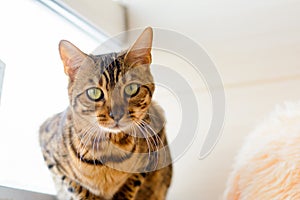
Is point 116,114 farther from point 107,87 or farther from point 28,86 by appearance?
point 28,86

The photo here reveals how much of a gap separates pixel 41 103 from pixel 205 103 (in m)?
0.46

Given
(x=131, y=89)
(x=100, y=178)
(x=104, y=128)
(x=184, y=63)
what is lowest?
(x=100, y=178)

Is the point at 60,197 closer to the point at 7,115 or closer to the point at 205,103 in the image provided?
the point at 7,115

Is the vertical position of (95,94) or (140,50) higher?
(140,50)

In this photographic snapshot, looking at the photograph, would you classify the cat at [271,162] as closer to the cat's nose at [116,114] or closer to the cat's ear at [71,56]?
the cat's nose at [116,114]

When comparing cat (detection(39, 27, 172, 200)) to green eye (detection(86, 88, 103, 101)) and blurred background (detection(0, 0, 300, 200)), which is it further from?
blurred background (detection(0, 0, 300, 200))

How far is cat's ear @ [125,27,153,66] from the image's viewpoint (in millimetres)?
953

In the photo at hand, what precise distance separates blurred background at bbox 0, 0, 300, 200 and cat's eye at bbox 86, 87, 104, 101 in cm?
22

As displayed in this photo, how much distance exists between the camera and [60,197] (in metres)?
1.01

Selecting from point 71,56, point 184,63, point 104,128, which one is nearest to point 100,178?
point 104,128

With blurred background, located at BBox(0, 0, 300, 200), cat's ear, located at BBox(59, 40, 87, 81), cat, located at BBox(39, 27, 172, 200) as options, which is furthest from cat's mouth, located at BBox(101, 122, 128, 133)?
blurred background, located at BBox(0, 0, 300, 200)

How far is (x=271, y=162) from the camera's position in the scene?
110cm

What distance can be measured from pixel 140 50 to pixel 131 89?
10 centimetres

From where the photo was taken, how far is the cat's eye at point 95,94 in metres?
0.91
